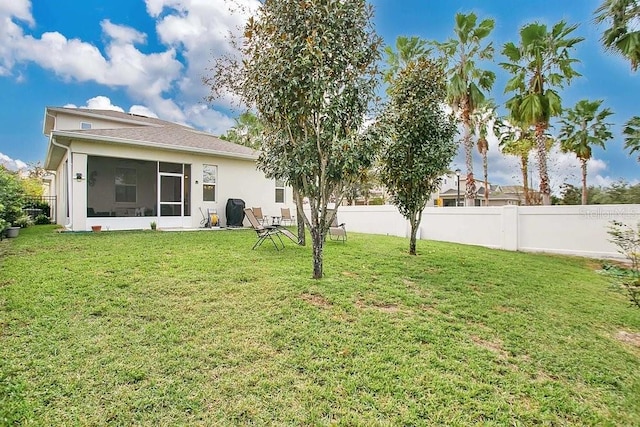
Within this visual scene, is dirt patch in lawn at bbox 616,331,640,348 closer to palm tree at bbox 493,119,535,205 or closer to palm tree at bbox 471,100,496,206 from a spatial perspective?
palm tree at bbox 493,119,535,205

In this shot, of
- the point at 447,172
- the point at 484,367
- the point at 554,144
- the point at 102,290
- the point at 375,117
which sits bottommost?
the point at 484,367

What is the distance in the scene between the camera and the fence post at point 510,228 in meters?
10.8

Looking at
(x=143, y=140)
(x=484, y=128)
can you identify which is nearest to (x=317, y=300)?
(x=143, y=140)

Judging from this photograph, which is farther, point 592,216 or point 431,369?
point 592,216

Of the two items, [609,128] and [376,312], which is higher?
[609,128]

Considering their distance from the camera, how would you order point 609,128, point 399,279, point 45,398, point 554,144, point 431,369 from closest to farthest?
point 45,398 < point 431,369 < point 399,279 < point 609,128 < point 554,144

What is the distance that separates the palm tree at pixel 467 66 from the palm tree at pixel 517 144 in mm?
7914

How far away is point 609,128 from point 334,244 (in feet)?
66.2

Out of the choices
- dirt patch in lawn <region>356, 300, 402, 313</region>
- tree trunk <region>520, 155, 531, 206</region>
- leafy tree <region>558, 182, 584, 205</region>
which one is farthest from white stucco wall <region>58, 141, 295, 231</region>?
leafy tree <region>558, 182, 584, 205</region>

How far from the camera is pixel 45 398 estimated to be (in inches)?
103

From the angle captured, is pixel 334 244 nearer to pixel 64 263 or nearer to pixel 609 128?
pixel 64 263

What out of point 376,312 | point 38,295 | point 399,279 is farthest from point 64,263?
point 399,279

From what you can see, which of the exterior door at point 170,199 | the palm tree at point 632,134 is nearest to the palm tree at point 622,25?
the palm tree at point 632,134

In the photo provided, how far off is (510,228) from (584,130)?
14290mm
